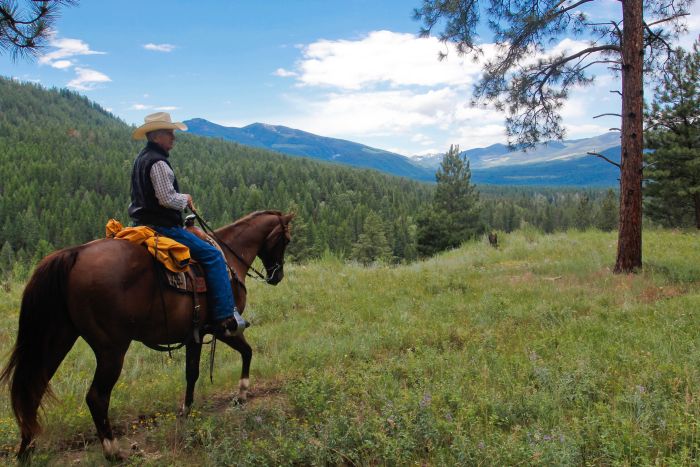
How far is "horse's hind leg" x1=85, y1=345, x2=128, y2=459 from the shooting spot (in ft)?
13.2

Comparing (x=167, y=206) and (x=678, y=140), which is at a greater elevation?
(x=678, y=140)

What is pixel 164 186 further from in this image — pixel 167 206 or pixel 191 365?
pixel 191 365

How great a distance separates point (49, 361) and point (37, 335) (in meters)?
0.30

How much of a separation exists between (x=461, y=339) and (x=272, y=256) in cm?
328

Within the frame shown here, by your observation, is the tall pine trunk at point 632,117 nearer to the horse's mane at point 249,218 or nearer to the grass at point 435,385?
the grass at point 435,385

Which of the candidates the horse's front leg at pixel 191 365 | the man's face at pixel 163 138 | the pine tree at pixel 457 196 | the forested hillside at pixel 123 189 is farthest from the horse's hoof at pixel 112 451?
the forested hillside at pixel 123 189

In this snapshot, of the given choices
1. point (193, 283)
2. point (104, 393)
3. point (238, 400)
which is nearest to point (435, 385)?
point (238, 400)

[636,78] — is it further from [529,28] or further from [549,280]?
[549,280]

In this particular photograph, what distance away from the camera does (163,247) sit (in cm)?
436

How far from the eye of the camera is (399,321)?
25.8ft

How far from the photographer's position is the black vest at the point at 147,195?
4473mm

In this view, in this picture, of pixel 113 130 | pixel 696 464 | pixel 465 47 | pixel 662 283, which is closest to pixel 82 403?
pixel 696 464

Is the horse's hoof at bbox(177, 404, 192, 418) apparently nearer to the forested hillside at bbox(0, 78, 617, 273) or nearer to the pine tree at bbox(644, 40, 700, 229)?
the pine tree at bbox(644, 40, 700, 229)

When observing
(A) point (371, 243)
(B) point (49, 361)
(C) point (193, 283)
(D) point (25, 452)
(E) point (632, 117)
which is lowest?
(A) point (371, 243)
